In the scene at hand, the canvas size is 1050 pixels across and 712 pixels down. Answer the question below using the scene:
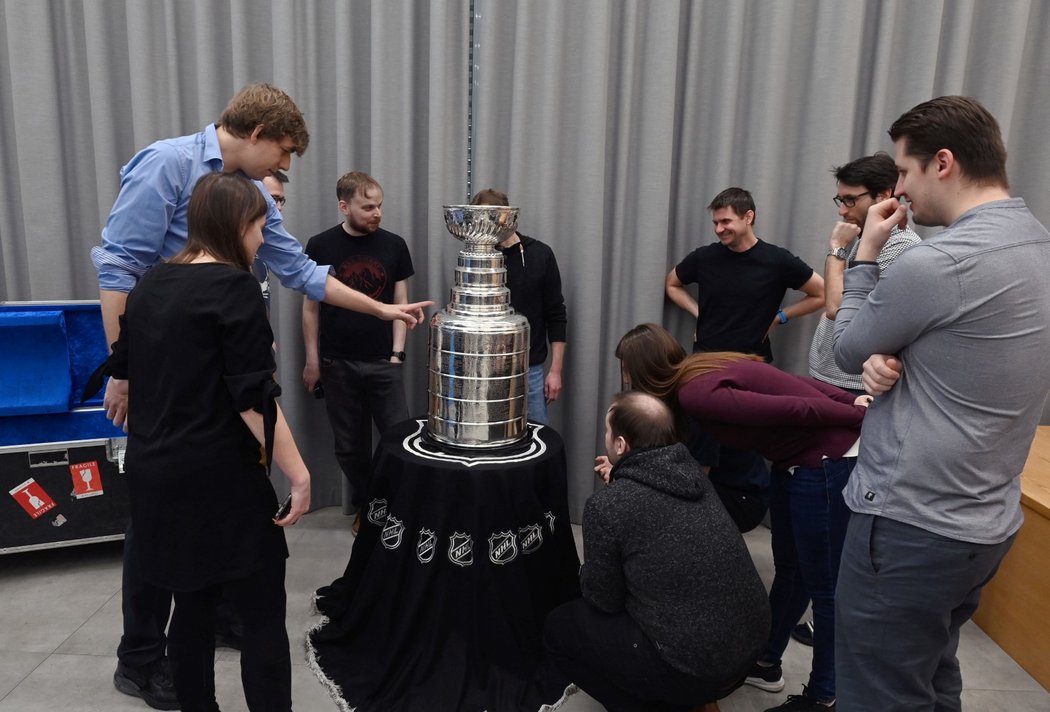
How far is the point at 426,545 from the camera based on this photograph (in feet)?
6.83

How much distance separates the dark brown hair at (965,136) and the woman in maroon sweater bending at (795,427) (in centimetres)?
71

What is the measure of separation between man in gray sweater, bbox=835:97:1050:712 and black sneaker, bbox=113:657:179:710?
1827 mm

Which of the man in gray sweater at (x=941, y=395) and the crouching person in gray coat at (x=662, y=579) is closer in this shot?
the man in gray sweater at (x=941, y=395)

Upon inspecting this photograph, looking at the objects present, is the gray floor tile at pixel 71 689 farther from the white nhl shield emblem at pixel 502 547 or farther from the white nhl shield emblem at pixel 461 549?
the white nhl shield emblem at pixel 502 547

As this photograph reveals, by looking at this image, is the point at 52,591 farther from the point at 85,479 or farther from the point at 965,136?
the point at 965,136

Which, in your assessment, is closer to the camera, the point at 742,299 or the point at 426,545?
the point at 426,545

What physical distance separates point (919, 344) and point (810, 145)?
2136 millimetres

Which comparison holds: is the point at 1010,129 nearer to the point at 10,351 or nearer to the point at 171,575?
the point at 171,575

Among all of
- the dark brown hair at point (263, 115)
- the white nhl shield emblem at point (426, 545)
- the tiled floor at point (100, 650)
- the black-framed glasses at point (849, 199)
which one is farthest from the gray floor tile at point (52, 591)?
the black-framed glasses at point (849, 199)

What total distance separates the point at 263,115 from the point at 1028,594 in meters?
2.80

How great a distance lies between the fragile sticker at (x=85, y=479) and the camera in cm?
280

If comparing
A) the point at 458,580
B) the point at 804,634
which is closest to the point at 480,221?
the point at 458,580

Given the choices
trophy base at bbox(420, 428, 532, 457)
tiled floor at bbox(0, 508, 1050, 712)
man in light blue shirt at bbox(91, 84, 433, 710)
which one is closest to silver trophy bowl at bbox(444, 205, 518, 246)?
man in light blue shirt at bbox(91, 84, 433, 710)

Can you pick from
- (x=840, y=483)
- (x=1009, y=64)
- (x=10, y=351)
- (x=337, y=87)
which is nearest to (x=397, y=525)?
(x=840, y=483)
